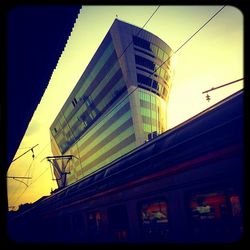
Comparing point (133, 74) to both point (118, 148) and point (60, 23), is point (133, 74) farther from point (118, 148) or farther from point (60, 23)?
point (60, 23)

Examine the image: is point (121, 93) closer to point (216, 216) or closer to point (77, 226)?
point (77, 226)

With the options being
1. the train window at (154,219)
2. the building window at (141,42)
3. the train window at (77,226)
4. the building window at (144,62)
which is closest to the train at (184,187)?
the train window at (154,219)

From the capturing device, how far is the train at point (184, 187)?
5.73 metres

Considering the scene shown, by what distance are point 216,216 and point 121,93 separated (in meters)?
56.8

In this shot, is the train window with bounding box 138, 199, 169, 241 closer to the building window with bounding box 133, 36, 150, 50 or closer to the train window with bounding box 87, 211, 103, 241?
the train window with bounding box 87, 211, 103, 241

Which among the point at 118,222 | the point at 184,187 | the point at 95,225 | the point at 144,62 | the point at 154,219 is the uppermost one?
the point at 144,62

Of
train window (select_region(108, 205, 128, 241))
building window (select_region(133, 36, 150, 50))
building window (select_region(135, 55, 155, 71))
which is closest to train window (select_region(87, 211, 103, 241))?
train window (select_region(108, 205, 128, 241))

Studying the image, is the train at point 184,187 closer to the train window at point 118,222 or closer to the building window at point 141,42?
the train window at point 118,222

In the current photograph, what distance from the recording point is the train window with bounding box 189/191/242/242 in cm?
559

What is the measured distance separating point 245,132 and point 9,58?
5821mm

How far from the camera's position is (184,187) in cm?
691

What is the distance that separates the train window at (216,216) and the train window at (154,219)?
1.09 metres

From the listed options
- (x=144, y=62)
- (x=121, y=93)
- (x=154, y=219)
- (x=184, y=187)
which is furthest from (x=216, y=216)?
(x=144, y=62)

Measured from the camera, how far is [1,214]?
877 cm
